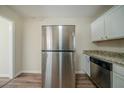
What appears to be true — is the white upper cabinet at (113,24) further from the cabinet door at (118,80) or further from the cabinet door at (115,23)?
the cabinet door at (118,80)

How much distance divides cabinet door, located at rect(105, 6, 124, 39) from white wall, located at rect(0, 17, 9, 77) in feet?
10.7

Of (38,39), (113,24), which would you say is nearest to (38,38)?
(38,39)

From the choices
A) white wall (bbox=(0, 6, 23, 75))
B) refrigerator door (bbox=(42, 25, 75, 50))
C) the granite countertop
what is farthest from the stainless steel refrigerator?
white wall (bbox=(0, 6, 23, 75))

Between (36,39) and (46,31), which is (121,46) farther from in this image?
(36,39)

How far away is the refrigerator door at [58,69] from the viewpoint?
11.1 feet

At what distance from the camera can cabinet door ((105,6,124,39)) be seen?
2457 millimetres

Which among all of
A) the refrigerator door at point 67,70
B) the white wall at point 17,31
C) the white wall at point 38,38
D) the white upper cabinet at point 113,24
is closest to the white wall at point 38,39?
the white wall at point 38,38

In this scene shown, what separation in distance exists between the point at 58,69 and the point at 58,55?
1.17ft

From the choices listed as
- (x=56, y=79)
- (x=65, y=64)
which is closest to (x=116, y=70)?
(x=65, y=64)

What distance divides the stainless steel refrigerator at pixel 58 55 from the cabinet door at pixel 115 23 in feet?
2.68

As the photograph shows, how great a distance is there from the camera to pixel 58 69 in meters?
3.41
